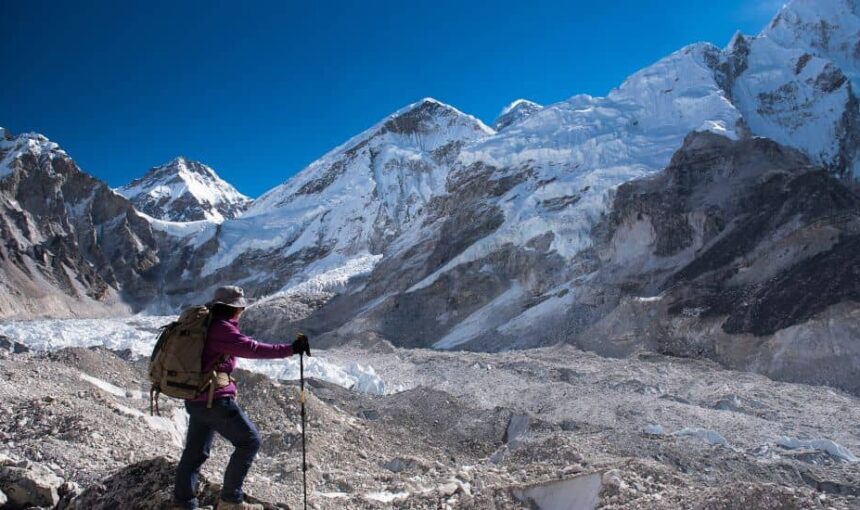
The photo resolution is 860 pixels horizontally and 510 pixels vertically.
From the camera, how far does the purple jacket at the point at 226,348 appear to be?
190 inches

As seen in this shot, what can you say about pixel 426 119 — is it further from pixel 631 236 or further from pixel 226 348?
pixel 226 348

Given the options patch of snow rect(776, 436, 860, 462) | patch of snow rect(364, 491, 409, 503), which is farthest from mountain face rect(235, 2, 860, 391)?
patch of snow rect(364, 491, 409, 503)

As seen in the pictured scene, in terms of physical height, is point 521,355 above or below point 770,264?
below

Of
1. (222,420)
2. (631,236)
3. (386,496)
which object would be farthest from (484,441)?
(631,236)

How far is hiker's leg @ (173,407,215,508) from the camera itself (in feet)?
16.2

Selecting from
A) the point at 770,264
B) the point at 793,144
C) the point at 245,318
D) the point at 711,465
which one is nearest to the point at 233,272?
the point at 245,318

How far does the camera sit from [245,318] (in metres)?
65.6

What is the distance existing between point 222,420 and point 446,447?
381 inches

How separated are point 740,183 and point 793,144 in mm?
22763

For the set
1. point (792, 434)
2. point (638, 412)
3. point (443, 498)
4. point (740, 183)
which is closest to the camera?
point (443, 498)

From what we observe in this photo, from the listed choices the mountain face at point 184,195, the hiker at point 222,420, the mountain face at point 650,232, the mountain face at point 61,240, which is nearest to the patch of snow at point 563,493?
the hiker at point 222,420

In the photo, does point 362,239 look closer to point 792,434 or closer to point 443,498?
point 792,434

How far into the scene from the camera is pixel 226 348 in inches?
191

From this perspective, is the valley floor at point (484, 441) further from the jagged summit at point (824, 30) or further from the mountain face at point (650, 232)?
the jagged summit at point (824, 30)
